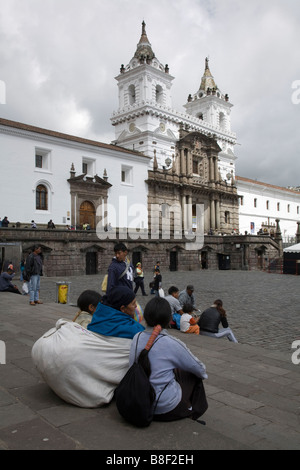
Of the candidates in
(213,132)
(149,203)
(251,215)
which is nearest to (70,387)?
(149,203)

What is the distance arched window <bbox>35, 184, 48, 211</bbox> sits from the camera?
90.3 feet

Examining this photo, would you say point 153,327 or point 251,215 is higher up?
point 251,215

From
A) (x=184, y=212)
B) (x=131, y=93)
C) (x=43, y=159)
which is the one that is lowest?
(x=184, y=212)

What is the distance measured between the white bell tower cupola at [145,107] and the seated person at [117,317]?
33.4m

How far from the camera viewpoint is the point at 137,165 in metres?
34.8

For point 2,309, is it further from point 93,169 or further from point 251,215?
point 251,215

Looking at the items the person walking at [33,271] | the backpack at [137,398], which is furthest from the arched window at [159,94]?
the backpack at [137,398]

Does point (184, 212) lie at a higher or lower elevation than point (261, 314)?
higher

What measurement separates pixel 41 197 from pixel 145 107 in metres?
14.3

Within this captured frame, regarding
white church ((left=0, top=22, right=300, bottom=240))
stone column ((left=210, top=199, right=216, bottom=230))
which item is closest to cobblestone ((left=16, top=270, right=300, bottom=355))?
white church ((left=0, top=22, right=300, bottom=240))

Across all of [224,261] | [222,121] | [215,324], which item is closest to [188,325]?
[215,324]

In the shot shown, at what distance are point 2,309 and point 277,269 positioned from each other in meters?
29.2

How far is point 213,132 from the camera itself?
44469mm

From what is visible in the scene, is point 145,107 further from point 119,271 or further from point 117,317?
point 117,317
